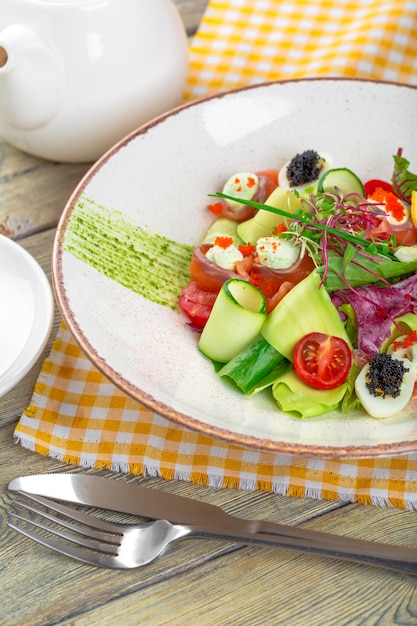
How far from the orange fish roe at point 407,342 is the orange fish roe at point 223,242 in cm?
59

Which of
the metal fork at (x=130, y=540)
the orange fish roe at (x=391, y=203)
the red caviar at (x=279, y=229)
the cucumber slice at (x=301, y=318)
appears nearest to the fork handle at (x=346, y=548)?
the metal fork at (x=130, y=540)

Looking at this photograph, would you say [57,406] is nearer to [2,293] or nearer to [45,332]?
[45,332]

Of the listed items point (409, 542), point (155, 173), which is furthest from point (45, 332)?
point (409, 542)

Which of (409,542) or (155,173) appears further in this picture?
(155,173)

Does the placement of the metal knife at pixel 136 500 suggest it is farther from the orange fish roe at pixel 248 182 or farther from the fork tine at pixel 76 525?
the orange fish roe at pixel 248 182

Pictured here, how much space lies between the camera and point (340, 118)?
267 centimetres

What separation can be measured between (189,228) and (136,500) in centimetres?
99

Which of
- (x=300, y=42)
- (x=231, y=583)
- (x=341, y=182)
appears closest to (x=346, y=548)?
(x=231, y=583)

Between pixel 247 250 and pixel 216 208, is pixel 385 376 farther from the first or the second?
pixel 216 208

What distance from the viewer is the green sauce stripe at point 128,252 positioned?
2.30 meters

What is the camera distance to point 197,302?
2.31m

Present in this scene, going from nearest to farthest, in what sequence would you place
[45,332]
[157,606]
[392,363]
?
1. [157,606]
2. [392,363]
3. [45,332]

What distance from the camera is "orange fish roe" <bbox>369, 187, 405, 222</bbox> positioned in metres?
2.38

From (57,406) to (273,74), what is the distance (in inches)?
72.8
